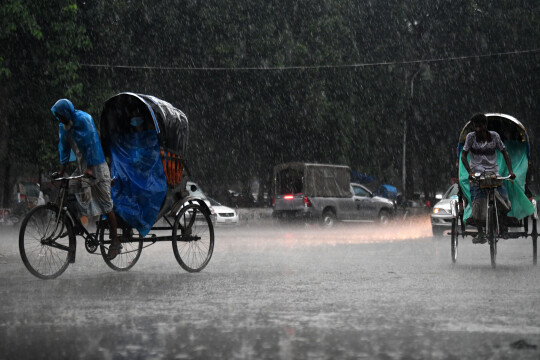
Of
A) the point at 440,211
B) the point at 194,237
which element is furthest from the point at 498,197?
the point at 440,211

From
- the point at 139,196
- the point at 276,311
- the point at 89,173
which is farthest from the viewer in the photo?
the point at 139,196

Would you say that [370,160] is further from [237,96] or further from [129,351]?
[129,351]

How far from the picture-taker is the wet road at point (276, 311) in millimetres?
5305

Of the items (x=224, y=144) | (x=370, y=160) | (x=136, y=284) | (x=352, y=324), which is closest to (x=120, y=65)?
(x=224, y=144)

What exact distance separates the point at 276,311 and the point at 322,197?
74.6ft

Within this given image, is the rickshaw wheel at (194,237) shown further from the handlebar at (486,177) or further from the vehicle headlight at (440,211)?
the vehicle headlight at (440,211)

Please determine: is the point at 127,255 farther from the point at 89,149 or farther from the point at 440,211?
the point at 440,211

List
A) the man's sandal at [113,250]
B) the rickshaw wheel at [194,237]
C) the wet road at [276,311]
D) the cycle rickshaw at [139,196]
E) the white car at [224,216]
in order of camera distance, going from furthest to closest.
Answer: the white car at [224,216] → the rickshaw wheel at [194,237] → the man's sandal at [113,250] → the cycle rickshaw at [139,196] → the wet road at [276,311]

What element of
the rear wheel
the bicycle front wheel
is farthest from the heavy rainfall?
the rear wheel

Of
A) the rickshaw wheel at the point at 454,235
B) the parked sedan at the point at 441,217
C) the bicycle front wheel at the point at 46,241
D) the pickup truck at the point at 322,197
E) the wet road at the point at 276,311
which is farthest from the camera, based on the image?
the pickup truck at the point at 322,197

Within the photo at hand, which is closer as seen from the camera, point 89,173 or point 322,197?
point 89,173

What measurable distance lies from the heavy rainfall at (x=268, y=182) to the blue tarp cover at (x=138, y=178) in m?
0.02

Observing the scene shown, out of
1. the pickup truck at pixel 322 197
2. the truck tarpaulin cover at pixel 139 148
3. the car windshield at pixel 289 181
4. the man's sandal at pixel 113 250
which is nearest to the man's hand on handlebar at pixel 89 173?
the truck tarpaulin cover at pixel 139 148

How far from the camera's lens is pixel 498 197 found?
11.2 m
